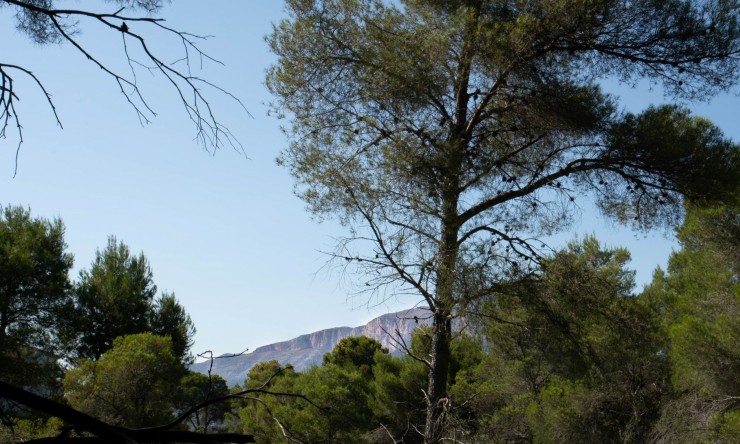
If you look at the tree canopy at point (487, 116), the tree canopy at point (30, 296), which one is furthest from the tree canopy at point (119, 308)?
the tree canopy at point (487, 116)

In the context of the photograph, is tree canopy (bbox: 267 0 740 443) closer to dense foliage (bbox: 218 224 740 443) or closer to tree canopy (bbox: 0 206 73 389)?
dense foliage (bbox: 218 224 740 443)

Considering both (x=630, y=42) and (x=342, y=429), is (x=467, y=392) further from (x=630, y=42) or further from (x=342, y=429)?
(x=630, y=42)

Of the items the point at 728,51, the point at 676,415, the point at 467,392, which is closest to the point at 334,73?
the point at 728,51

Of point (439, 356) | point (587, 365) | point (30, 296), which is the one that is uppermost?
point (30, 296)

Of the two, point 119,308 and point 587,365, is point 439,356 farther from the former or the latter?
point 119,308

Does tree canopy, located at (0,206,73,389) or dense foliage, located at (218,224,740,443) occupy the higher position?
tree canopy, located at (0,206,73,389)

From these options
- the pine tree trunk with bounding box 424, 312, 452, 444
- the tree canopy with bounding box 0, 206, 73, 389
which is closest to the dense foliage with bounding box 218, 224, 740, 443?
the pine tree trunk with bounding box 424, 312, 452, 444

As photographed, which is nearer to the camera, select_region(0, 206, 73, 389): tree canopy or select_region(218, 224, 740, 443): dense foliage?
select_region(218, 224, 740, 443): dense foliage

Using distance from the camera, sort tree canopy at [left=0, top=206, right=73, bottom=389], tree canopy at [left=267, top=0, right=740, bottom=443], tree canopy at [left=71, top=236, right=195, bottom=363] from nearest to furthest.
→ tree canopy at [left=267, top=0, right=740, bottom=443] < tree canopy at [left=0, top=206, right=73, bottom=389] < tree canopy at [left=71, top=236, right=195, bottom=363]

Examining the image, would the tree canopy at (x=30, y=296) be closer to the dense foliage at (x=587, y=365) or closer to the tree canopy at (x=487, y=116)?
the dense foliage at (x=587, y=365)

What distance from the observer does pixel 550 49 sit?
21.9 ft

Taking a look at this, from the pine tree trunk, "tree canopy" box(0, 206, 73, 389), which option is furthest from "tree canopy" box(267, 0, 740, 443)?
"tree canopy" box(0, 206, 73, 389)

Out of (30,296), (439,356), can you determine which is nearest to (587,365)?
(439,356)

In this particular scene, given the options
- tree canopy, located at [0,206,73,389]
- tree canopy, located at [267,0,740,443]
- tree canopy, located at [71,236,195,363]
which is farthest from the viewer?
tree canopy, located at [71,236,195,363]
